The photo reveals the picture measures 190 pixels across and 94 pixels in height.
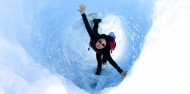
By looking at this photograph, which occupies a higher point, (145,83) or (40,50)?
(40,50)

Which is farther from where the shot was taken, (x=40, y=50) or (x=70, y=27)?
(x=70, y=27)

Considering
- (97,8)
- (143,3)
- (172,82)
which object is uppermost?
A: (97,8)

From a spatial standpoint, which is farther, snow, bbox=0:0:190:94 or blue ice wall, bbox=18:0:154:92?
blue ice wall, bbox=18:0:154:92

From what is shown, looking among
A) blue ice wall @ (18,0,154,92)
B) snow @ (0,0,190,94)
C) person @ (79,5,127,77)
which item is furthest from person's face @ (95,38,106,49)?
blue ice wall @ (18,0,154,92)

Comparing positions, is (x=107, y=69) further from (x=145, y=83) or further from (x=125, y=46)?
(x=145, y=83)

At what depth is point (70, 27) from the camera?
4527 millimetres

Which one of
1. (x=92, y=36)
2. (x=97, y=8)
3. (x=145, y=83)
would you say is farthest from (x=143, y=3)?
(x=145, y=83)

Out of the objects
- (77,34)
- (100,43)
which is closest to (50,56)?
(77,34)

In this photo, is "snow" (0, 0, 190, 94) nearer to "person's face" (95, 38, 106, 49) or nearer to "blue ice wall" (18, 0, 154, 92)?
"blue ice wall" (18, 0, 154, 92)

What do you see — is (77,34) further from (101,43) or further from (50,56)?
(101,43)

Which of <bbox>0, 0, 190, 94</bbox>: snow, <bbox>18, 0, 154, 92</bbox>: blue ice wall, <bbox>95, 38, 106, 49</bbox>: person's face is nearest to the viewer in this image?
<bbox>0, 0, 190, 94</bbox>: snow

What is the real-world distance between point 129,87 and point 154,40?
578mm

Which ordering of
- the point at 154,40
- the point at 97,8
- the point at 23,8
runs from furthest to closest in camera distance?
1. the point at 97,8
2. the point at 23,8
3. the point at 154,40

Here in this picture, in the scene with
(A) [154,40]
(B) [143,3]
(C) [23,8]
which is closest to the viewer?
(A) [154,40]
